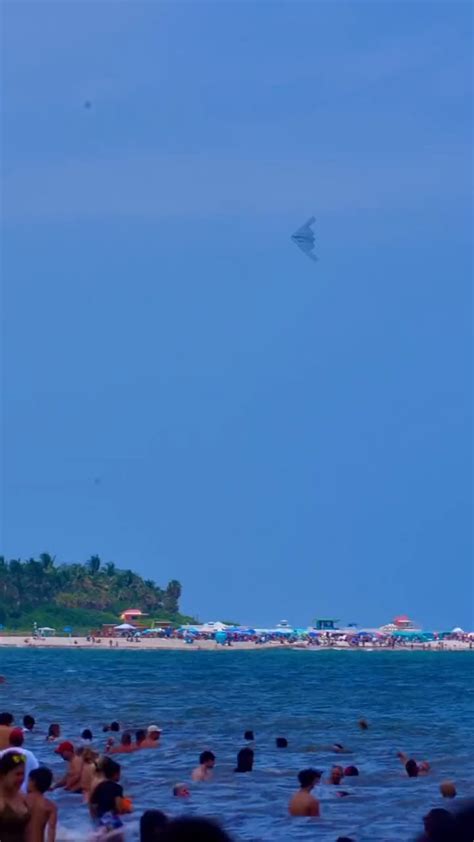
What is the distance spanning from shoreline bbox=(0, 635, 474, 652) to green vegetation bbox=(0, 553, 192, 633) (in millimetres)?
11294

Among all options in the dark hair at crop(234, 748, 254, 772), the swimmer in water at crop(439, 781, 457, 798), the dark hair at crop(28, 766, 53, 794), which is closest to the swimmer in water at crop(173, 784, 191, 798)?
the dark hair at crop(234, 748, 254, 772)

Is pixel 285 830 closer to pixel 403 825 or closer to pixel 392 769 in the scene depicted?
pixel 403 825

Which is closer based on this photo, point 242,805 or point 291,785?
point 242,805

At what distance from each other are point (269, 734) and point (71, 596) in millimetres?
139335

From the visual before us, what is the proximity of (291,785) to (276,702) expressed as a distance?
31.8m

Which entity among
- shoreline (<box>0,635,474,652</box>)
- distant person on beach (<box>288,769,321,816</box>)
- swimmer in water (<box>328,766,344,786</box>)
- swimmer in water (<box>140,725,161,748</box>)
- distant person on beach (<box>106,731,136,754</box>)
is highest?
shoreline (<box>0,635,474,652</box>)

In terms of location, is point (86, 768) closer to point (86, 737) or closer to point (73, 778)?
point (73, 778)

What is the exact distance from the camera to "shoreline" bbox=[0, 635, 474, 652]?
476ft

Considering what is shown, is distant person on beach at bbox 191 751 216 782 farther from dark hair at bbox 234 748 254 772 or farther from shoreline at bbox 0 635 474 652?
shoreline at bbox 0 635 474 652

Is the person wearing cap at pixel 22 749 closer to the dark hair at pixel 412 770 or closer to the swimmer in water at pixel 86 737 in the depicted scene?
the dark hair at pixel 412 770

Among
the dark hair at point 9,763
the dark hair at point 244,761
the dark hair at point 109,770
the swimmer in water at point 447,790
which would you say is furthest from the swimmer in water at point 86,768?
the dark hair at point 9,763

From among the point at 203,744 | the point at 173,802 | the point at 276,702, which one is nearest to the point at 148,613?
the point at 276,702

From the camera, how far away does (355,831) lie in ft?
65.8

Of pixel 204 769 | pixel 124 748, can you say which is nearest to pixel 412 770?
pixel 204 769
